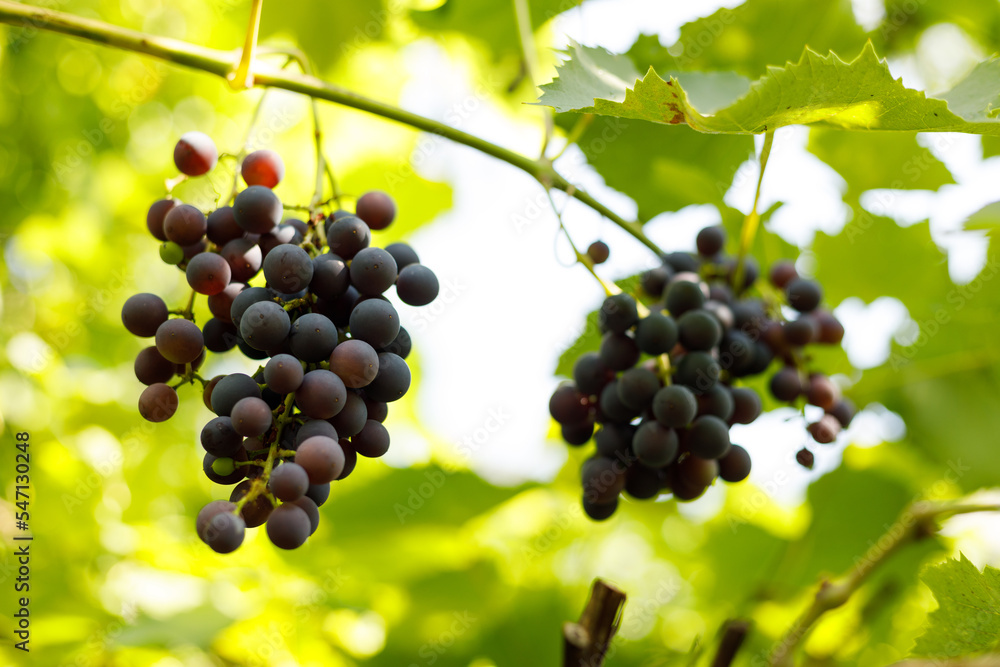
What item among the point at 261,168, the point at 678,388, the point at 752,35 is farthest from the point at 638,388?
the point at 752,35

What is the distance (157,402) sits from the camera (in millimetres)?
858

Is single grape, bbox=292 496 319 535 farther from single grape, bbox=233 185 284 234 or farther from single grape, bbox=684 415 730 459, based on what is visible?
single grape, bbox=684 415 730 459

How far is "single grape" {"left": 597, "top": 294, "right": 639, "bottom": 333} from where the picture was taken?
117 cm

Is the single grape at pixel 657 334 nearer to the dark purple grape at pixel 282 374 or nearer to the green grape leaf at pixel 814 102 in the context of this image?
the green grape leaf at pixel 814 102

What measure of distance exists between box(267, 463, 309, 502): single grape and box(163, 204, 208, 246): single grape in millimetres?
401

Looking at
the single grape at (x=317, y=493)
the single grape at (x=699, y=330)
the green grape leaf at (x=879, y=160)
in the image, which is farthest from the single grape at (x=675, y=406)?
the green grape leaf at (x=879, y=160)

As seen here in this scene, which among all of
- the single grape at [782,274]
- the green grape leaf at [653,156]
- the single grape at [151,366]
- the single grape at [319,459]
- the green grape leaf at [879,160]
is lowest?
the single grape at [319,459]

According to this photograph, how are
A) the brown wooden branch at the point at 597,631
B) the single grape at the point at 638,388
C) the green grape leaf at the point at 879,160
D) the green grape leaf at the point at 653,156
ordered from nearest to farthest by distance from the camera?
1. the brown wooden branch at the point at 597,631
2. the single grape at the point at 638,388
3. the green grape leaf at the point at 653,156
4. the green grape leaf at the point at 879,160

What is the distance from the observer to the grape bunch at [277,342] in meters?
0.76

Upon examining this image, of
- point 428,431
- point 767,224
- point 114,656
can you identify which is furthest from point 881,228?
point 114,656

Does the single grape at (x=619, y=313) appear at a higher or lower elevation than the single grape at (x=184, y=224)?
higher

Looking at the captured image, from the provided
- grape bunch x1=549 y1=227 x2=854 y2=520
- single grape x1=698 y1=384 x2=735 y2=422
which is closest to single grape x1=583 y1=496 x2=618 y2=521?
grape bunch x1=549 y1=227 x2=854 y2=520

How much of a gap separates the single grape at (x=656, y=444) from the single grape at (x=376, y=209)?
53 centimetres

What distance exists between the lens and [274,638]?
1.77 m
